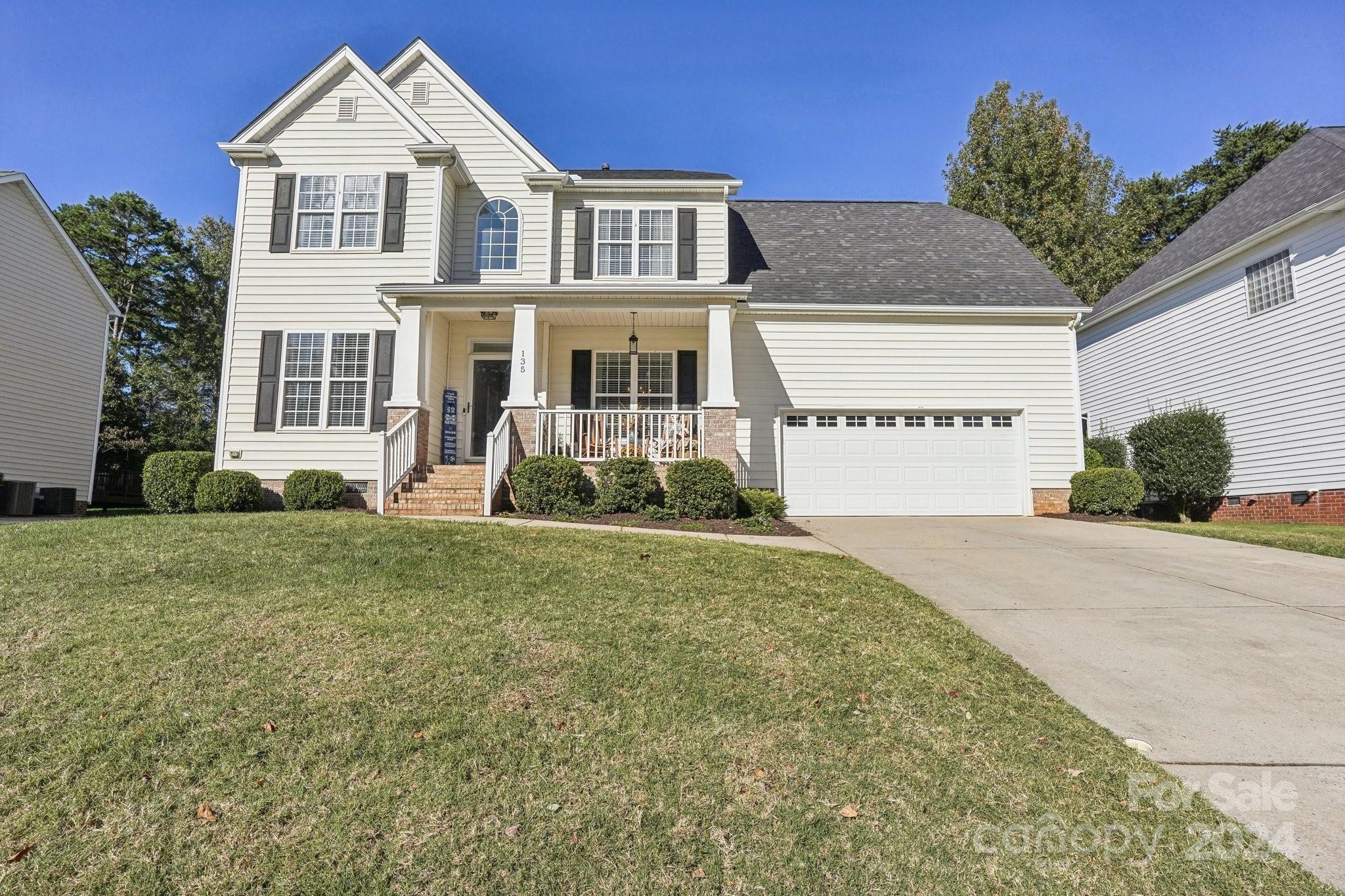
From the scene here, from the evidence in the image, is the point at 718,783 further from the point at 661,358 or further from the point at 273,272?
the point at 273,272

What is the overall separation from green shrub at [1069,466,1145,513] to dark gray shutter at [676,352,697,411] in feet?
24.0

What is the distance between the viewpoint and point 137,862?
233cm

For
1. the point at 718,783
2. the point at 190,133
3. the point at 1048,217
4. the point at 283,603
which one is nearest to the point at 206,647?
the point at 283,603

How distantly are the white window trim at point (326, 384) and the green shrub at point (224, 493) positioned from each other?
141 cm

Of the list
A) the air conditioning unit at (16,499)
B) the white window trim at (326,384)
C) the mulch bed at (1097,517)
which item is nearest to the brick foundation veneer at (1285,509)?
the mulch bed at (1097,517)

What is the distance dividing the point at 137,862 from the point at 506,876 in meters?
1.26

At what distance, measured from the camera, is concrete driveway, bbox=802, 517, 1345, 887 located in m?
2.93

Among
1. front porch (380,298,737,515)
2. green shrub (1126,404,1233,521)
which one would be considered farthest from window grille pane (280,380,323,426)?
green shrub (1126,404,1233,521)

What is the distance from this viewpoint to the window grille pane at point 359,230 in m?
12.5

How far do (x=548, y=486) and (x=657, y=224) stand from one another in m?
6.11

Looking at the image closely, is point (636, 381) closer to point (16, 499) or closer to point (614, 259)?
point (614, 259)

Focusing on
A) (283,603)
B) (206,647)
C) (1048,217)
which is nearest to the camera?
(206,647)

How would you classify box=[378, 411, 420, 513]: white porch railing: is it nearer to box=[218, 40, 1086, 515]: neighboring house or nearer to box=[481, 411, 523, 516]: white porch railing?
box=[218, 40, 1086, 515]: neighboring house

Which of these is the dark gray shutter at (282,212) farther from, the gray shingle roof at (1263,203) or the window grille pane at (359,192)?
the gray shingle roof at (1263,203)
